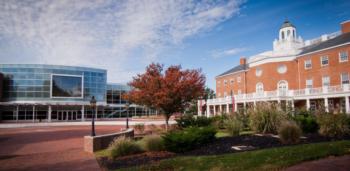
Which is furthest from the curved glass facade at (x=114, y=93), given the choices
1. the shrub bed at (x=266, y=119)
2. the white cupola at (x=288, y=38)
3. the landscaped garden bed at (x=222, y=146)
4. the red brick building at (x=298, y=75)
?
the landscaped garden bed at (x=222, y=146)

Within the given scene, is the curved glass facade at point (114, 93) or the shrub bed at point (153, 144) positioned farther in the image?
the curved glass facade at point (114, 93)

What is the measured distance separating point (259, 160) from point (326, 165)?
5.62ft

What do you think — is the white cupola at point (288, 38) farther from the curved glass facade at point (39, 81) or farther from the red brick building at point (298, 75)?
the curved glass facade at point (39, 81)

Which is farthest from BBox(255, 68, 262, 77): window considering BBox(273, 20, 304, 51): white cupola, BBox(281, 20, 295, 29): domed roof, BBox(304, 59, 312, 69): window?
BBox(281, 20, 295, 29): domed roof

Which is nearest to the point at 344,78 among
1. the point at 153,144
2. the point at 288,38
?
the point at 288,38

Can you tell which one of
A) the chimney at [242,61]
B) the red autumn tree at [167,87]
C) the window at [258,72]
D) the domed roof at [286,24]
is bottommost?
the red autumn tree at [167,87]

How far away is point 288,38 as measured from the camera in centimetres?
4481

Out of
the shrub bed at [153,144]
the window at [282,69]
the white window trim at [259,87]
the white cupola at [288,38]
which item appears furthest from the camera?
the white cupola at [288,38]

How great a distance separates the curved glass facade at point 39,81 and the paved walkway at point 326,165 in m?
50.2

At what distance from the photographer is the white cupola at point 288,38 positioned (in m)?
44.6

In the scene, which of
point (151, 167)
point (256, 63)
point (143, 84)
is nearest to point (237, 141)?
point (151, 167)

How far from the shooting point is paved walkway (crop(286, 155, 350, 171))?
6.14m

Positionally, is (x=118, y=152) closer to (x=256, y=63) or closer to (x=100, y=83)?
(x=256, y=63)

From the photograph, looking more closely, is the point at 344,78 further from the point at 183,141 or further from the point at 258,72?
the point at 183,141
